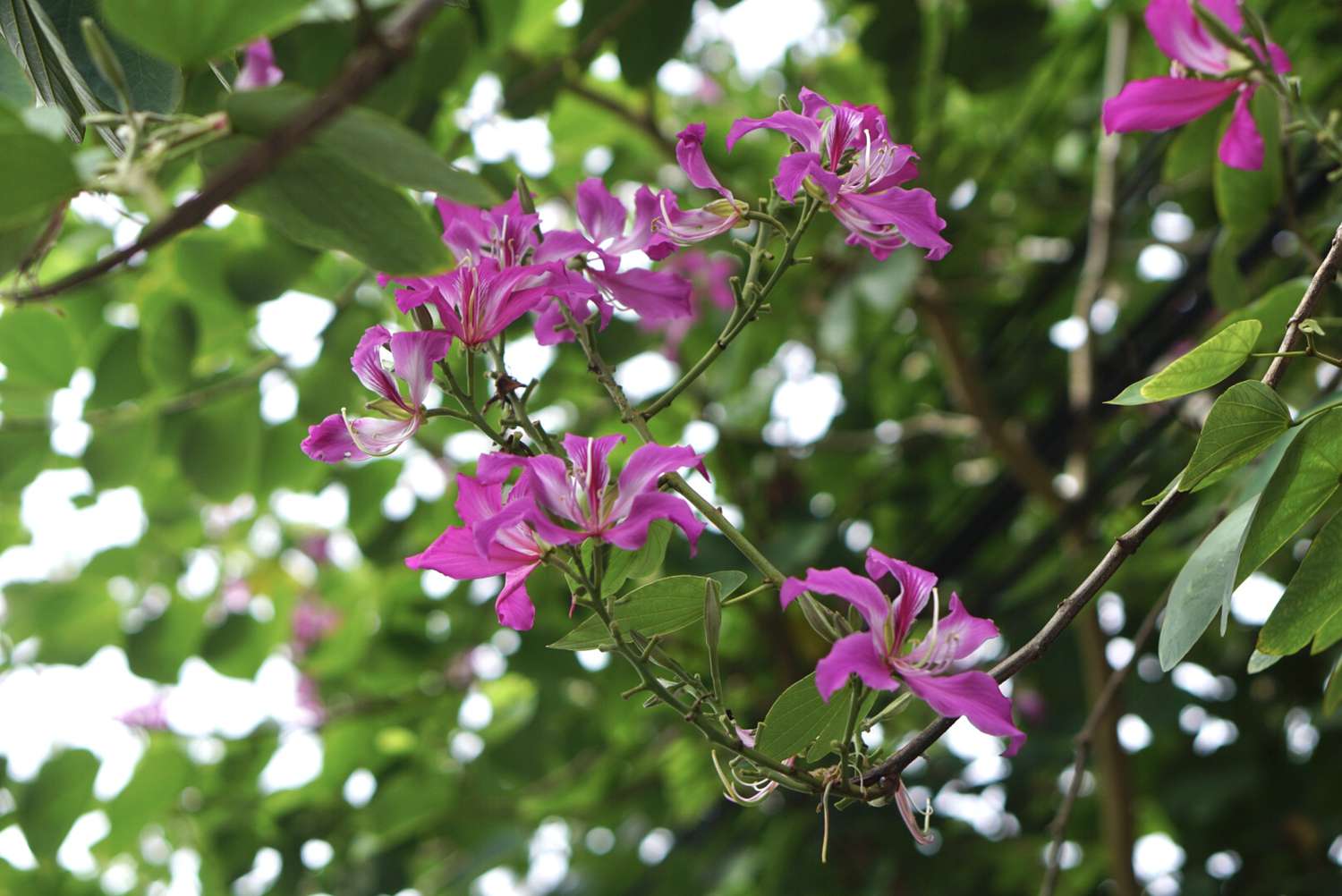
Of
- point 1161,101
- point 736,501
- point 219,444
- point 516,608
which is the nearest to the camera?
point 516,608

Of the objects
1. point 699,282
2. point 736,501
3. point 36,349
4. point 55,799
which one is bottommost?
point 55,799

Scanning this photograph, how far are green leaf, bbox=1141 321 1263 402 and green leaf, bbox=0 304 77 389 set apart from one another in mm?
870

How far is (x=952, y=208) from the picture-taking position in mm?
1423

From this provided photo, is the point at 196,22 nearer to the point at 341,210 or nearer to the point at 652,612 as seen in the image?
the point at 341,210

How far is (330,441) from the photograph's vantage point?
507mm

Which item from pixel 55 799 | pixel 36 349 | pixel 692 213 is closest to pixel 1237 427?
pixel 692 213

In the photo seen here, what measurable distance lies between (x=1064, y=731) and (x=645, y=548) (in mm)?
970

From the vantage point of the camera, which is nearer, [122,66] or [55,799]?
[122,66]

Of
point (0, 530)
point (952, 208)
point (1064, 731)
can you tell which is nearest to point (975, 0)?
point (952, 208)

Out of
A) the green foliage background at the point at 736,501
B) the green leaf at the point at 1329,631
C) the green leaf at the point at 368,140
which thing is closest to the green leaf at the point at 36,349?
the green foliage background at the point at 736,501

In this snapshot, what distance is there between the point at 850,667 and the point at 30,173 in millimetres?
299

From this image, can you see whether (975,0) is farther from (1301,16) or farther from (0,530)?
(0,530)

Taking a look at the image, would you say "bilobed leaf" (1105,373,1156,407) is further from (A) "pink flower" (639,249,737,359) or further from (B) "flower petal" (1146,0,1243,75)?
(A) "pink flower" (639,249,737,359)

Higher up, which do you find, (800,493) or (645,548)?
(645,548)
